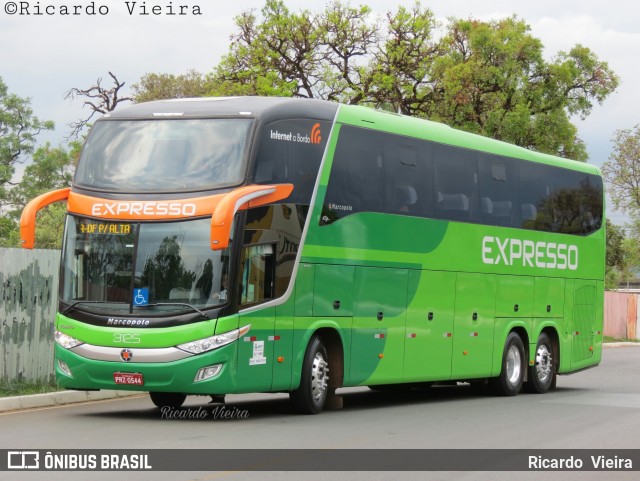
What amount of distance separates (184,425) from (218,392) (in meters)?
0.60

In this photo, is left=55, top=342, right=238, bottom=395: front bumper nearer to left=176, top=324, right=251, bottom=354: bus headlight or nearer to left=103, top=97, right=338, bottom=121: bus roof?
left=176, top=324, right=251, bottom=354: bus headlight

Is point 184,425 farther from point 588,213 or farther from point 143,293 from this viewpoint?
point 588,213

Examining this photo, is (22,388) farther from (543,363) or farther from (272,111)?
(543,363)

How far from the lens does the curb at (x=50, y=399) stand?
53.0ft

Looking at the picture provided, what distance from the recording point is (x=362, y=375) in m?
17.4

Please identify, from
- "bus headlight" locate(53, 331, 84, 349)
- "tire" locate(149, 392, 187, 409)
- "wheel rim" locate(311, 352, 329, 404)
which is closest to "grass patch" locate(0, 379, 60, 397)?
"tire" locate(149, 392, 187, 409)

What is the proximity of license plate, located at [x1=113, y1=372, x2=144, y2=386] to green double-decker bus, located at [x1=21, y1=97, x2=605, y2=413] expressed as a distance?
3 cm

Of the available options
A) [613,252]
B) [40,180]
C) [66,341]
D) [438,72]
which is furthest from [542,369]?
[613,252]

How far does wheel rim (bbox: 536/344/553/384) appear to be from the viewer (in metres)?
22.7

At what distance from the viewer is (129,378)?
14.7 metres

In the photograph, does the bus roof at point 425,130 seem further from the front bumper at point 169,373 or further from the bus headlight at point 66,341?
the bus headlight at point 66,341

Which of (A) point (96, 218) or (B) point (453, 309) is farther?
(B) point (453, 309)

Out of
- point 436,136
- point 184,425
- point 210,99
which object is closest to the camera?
point 184,425

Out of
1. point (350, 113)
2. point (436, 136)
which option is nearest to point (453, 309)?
point (436, 136)
